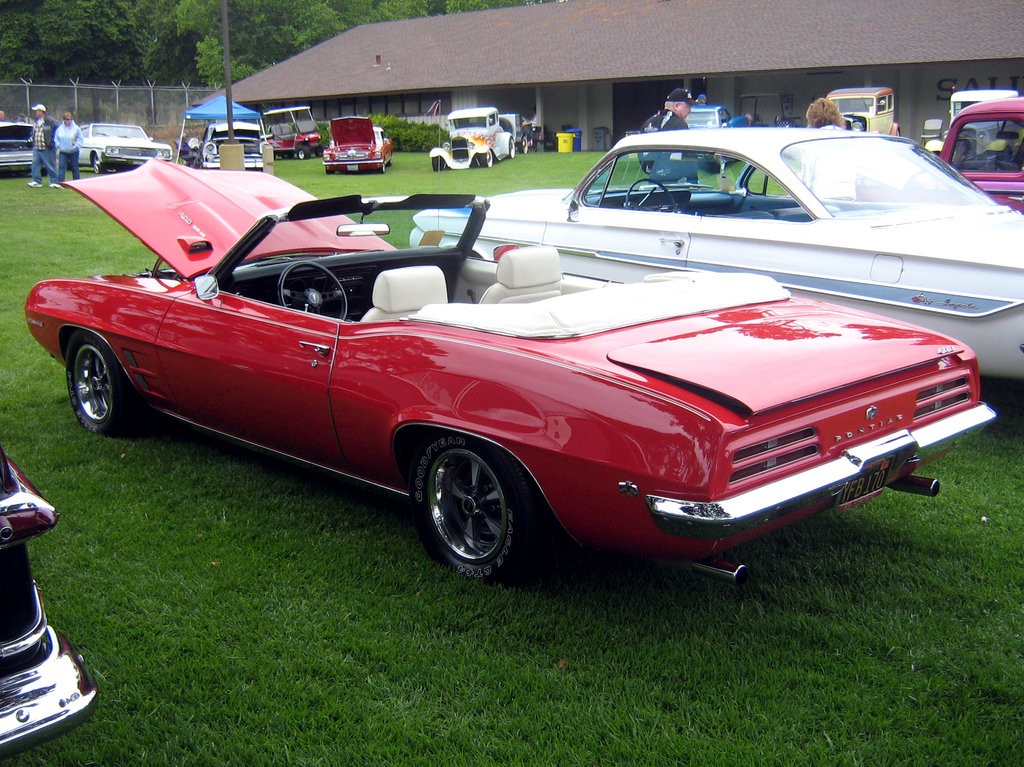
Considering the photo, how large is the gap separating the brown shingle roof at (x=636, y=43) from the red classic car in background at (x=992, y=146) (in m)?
19.4

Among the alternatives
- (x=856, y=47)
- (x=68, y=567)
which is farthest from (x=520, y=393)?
(x=856, y=47)

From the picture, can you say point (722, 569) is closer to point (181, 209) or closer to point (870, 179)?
point (181, 209)

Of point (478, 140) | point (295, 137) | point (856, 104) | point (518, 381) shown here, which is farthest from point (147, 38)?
point (518, 381)

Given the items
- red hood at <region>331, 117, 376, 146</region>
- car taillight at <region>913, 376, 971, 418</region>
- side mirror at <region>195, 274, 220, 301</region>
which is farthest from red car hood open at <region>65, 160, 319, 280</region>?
red hood at <region>331, 117, 376, 146</region>

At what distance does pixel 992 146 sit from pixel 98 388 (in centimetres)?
743

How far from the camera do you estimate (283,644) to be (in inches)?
121

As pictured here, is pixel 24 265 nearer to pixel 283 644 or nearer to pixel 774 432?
pixel 283 644

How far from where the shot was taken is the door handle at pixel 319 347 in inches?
147

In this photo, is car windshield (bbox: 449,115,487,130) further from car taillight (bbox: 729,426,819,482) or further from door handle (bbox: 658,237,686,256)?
car taillight (bbox: 729,426,819,482)

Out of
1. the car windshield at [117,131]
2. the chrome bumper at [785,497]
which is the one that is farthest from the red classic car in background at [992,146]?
the car windshield at [117,131]

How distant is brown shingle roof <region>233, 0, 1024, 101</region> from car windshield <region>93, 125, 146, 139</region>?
12.5m

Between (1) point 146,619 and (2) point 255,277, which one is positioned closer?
(1) point 146,619

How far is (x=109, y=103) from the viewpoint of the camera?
36188 millimetres

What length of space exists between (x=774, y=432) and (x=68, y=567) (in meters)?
2.61
